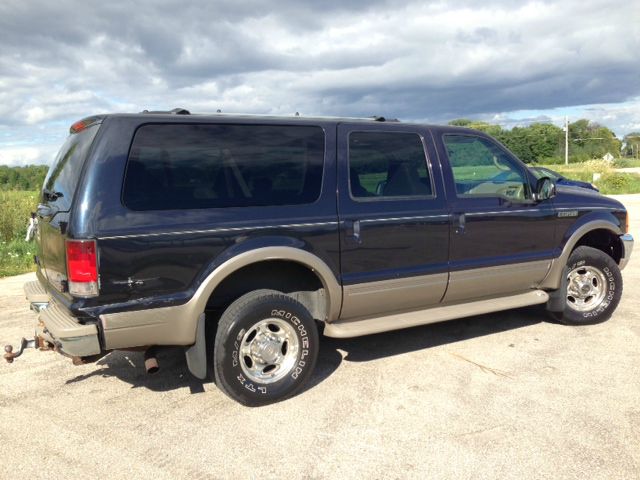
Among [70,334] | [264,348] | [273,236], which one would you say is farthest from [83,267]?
[264,348]

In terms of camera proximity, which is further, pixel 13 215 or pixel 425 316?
pixel 13 215

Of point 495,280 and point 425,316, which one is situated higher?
point 495,280

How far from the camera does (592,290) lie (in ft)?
18.0

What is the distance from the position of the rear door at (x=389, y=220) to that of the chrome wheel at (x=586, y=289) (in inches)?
67.5

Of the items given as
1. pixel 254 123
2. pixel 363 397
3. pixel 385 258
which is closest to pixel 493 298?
pixel 385 258

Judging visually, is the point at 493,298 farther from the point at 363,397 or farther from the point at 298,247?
the point at 298,247

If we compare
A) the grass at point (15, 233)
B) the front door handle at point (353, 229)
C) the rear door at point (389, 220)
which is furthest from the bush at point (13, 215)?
the front door handle at point (353, 229)

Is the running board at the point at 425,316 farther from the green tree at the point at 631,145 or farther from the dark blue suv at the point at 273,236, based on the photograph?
the green tree at the point at 631,145

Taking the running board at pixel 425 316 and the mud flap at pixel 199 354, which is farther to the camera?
the running board at pixel 425 316

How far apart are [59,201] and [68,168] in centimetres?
27

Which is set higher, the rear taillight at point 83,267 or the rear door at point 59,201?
the rear door at point 59,201

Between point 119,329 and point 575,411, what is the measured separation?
9.85 ft

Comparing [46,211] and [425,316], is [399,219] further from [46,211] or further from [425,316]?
[46,211]

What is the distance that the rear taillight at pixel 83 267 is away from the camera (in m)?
3.26
